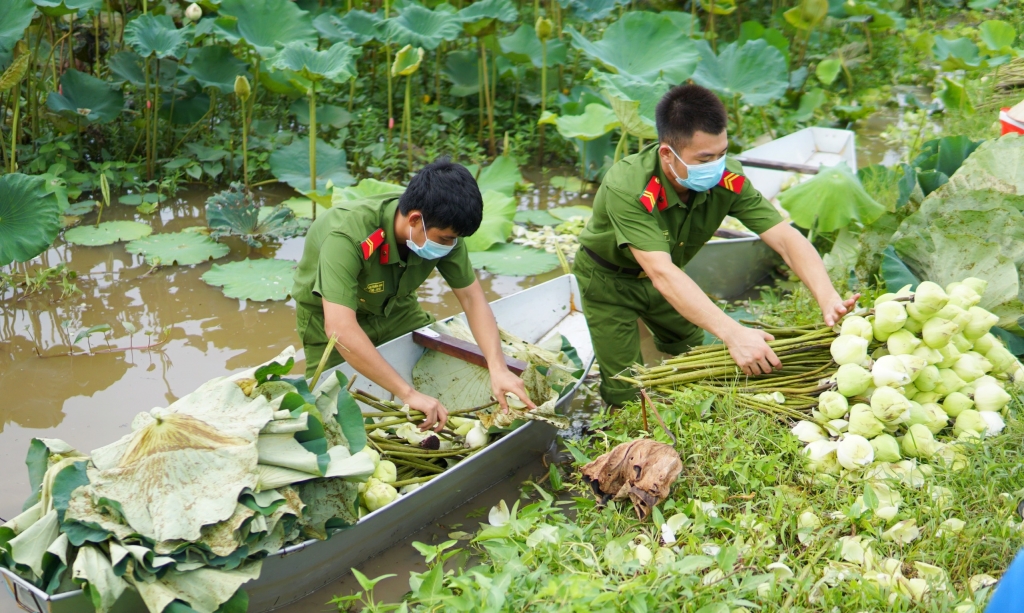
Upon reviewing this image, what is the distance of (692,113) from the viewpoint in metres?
3.33

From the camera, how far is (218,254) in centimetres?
565

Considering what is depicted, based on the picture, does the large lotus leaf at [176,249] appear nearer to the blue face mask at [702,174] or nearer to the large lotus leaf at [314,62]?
the large lotus leaf at [314,62]

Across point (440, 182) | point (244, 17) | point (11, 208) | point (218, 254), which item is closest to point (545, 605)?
point (440, 182)

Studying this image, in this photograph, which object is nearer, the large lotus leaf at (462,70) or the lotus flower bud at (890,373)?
the lotus flower bud at (890,373)

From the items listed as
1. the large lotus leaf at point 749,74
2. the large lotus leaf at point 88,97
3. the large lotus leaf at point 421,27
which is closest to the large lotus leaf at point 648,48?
the large lotus leaf at point 749,74

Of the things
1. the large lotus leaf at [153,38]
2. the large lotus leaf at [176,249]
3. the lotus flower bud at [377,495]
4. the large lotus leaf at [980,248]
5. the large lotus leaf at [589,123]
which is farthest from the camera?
the large lotus leaf at [589,123]

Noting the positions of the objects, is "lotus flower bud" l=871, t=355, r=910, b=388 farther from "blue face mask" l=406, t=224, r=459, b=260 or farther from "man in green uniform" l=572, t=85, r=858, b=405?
"blue face mask" l=406, t=224, r=459, b=260

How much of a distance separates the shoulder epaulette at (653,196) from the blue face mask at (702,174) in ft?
0.32

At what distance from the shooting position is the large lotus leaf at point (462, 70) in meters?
7.61

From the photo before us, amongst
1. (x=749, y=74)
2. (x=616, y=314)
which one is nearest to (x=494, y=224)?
(x=616, y=314)

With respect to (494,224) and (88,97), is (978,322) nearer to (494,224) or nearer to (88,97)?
(494,224)

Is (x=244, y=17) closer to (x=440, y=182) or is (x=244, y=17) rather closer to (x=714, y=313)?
(x=440, y=182)

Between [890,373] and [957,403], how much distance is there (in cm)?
34

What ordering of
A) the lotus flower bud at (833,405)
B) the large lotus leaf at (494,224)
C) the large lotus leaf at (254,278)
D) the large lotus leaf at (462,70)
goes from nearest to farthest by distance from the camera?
the lotus flower bud at (833,405), the large lotus leaf at (254,278), the large lotus leaf at (494,224), the large lotus leaf at (462,70)
